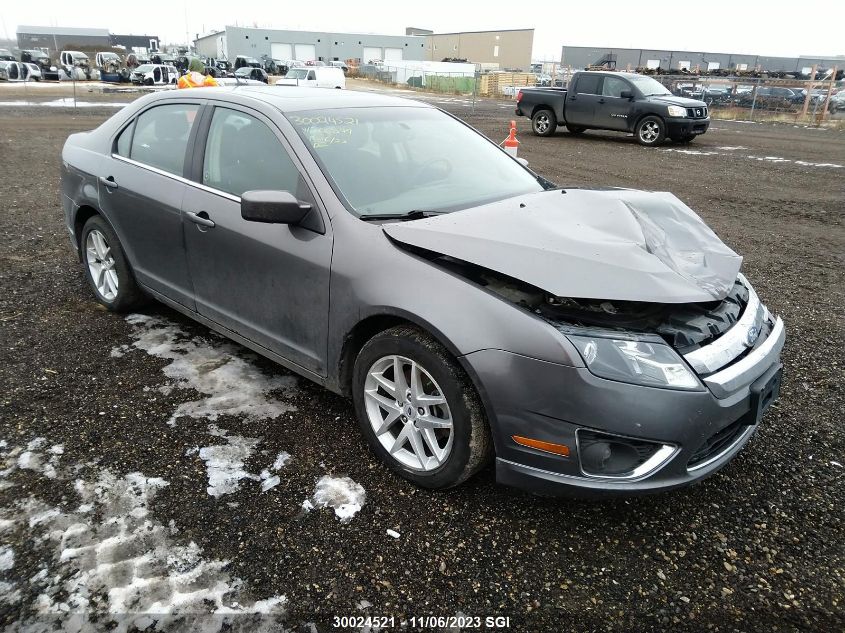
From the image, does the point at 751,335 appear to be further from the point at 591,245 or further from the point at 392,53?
the point at 392,53

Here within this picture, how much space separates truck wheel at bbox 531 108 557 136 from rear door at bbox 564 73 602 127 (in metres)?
0.44

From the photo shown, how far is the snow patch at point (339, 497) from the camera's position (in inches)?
102

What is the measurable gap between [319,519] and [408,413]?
571 mm

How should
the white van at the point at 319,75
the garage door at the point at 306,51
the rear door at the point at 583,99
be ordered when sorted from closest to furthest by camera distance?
the rear door at the point at 583,99
the white van at the point at 319,75
the garage door at the point at 306,51

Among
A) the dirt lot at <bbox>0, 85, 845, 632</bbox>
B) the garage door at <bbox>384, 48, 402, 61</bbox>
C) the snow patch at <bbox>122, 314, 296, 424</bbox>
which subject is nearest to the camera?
the dirt lot at <bbox>0, 85, 845, 632</bbox>

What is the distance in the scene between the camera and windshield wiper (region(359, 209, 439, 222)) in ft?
9.36

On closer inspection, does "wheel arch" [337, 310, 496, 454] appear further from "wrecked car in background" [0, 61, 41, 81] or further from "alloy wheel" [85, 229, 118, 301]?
"wrecked car in background" [0, 61, 41, 81]

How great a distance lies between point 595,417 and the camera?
2174 millimetres

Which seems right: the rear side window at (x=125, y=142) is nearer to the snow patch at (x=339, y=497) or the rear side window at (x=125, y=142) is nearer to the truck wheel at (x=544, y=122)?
the snow patch at (x=339, y=497)

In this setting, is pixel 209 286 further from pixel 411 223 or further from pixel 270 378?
pixel 411 223

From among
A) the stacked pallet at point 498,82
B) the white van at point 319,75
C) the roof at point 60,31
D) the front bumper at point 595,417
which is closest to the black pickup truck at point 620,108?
the front bumper at point 595,417

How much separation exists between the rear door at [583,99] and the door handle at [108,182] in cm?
1410

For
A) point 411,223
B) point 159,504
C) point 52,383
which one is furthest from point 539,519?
point 52,383

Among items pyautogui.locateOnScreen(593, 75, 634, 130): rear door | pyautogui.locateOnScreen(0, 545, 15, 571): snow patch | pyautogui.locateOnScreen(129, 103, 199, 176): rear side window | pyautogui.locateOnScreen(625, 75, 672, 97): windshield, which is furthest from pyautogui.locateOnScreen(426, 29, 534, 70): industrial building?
pyautogui.locateOnScreen(0, 545, 15, 571): snow patch
